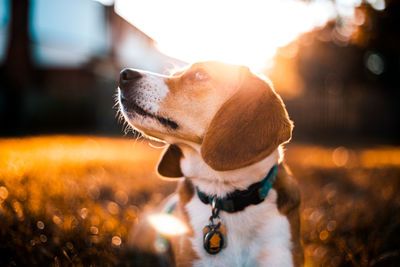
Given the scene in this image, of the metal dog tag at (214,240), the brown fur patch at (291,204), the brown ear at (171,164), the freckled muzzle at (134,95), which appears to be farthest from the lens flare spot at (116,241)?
the brown fur patch at (291,204)

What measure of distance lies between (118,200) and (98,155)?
12.0 ft

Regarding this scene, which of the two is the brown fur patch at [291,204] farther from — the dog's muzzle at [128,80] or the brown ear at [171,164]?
the dog's muzzle at [128,80]

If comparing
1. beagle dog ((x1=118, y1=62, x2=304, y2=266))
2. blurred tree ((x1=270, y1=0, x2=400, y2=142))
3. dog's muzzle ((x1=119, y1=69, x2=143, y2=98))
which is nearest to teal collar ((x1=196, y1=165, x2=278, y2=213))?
beagle dog ((x1=118, y1=62, x2=304, y2=266))

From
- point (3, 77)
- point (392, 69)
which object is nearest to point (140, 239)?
point (3, 77)

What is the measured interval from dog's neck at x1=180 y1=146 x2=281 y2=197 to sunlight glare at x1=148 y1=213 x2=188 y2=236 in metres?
0.31

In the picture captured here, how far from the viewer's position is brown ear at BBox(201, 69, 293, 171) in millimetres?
2199

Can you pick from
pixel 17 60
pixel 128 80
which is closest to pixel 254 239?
pixel 128 80

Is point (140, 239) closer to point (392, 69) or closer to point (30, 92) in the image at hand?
point (30, 92)

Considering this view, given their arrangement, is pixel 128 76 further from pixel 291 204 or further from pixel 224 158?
pixel 291 204

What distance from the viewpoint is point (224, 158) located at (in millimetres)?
2215

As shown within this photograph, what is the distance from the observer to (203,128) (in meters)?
2.47

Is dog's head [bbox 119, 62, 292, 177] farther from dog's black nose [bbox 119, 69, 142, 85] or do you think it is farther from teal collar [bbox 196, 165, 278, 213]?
teal collar [bbox 196, 165, 278, 213]

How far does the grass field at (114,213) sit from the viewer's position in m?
2.50

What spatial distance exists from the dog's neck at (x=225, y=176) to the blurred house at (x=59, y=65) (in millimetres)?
13078
